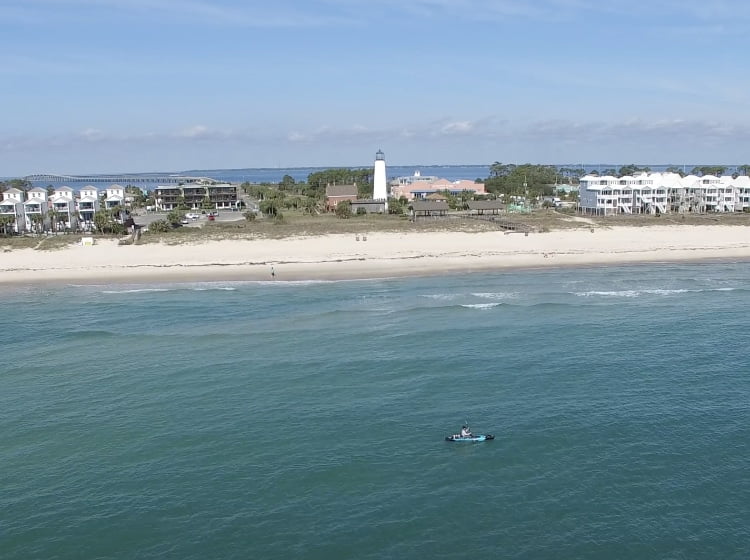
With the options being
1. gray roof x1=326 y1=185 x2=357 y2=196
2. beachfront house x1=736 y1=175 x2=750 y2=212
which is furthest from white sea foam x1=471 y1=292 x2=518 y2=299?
beachfront house x1=736 y1=175 x2=750 y2=212

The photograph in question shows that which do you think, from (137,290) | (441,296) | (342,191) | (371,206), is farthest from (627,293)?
(342,191)

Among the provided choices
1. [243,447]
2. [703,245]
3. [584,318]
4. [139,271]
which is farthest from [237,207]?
[243,447]

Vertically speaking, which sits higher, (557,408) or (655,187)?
(655,187)

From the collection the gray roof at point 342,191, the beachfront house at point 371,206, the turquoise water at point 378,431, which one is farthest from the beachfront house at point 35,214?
the gray roof at point 342,191

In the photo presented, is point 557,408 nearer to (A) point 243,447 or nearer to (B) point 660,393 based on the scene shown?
(B) point 660,393

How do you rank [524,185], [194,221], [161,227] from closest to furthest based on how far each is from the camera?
[161,227]
[194,221]
[524,185]

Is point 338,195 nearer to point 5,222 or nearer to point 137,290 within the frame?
point 5,222

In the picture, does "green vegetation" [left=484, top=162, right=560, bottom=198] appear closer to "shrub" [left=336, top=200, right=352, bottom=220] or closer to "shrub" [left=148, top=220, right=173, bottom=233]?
"shrub" [left=336, top=200, right=352, bottom=220]
